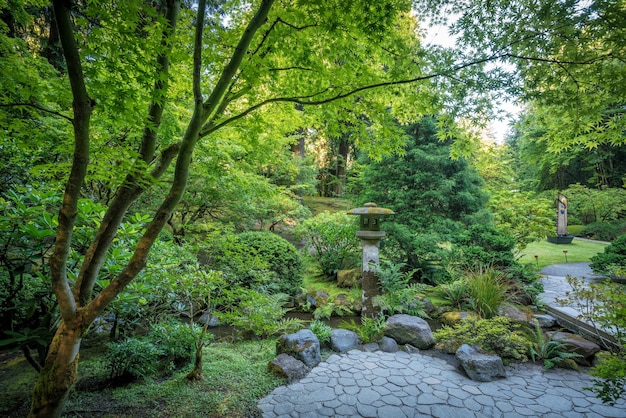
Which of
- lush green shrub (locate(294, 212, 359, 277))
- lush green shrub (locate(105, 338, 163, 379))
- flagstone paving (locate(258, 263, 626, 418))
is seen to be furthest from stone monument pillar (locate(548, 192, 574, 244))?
lush green shrub (locate(105, 338, 163, 379))

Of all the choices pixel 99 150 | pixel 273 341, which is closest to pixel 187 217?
pixel 273 341

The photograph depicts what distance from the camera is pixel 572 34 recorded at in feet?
7.57

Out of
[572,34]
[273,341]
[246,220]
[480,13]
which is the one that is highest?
[480,13]

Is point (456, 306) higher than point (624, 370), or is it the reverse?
point (624, 370)

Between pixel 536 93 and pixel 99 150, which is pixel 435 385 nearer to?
pixel 536 93

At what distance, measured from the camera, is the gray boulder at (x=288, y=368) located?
3160 mm

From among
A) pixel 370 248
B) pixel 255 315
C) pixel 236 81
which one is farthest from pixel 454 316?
pixel 236 81

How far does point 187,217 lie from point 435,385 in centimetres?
650

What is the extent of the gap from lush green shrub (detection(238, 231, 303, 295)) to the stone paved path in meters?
2.27

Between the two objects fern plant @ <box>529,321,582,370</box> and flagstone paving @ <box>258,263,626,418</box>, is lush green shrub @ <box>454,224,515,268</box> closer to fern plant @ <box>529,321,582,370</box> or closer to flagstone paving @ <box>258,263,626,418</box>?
fern plant @ <box>529,321,582,370</box>

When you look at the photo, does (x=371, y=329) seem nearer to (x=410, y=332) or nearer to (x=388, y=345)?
(x=388, y=345)

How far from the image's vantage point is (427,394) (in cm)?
292

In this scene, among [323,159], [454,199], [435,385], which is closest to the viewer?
[435,385]

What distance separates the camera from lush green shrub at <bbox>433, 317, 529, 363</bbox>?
11.9 feet
